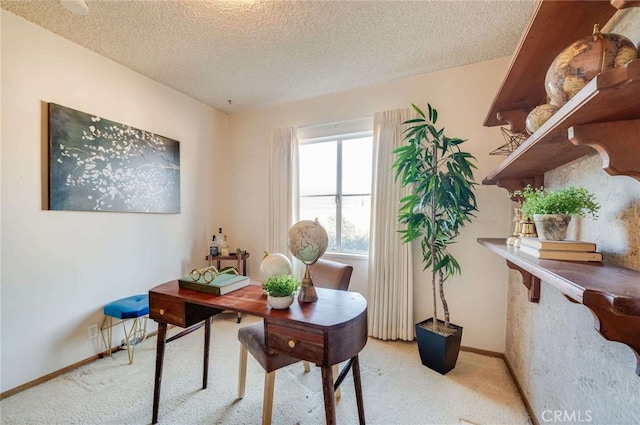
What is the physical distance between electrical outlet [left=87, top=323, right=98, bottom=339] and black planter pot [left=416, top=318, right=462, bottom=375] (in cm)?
276

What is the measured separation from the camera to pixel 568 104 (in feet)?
2.32

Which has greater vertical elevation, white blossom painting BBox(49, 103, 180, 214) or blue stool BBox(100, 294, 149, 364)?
white blossom painting BBox(49, 103, 180, 214)

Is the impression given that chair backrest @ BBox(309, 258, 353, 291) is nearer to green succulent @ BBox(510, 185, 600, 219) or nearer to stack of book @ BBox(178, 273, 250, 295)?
stack of book @ BBox(178, 273, 250, 295)

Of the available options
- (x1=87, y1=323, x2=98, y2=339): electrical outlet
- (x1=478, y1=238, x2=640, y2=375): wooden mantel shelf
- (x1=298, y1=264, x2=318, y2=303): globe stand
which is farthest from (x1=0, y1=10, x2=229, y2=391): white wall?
(x1=478, y1=238, x2=640, y2=375): wooden mantel shelf

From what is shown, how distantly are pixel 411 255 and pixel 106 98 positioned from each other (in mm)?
3155

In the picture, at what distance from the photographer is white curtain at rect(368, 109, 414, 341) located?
264 centimetres

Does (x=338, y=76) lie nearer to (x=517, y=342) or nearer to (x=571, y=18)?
(x=571, y=18)

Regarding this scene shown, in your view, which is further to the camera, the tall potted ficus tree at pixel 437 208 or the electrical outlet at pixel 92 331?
the electrical outlet at pixel 92 331

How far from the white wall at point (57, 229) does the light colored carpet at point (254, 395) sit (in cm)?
37

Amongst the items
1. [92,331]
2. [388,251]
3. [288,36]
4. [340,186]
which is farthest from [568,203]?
[92,331]

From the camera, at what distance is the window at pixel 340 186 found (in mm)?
3031

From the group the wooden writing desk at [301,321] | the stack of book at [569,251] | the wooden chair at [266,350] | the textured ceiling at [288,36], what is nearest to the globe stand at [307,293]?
the wooden writing desk at [301,321]

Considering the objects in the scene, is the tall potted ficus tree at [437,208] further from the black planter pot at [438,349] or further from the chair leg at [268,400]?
the chair leg at [268,400]

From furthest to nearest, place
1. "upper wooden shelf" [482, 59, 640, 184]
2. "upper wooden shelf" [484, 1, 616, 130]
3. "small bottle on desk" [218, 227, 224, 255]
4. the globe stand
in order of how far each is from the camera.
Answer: "small bottle on desk" [218, 227, 224, 255] < the globe stand < "upper wooden shelf" [484, 1, 616, 130] < "upper wooden shelf" [482, 59, 640, 184]
